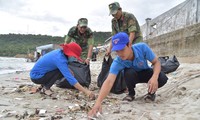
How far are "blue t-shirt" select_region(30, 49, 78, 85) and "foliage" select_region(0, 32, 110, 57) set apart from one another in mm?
47078

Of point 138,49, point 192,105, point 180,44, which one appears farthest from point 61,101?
point 180,44

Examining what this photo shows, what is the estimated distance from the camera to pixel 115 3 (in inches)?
178

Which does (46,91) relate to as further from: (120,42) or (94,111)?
(120,42)

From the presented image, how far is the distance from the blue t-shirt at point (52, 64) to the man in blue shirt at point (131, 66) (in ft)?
2.61

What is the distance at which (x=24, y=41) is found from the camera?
65250mm

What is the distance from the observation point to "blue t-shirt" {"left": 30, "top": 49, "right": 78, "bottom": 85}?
405 centimetres

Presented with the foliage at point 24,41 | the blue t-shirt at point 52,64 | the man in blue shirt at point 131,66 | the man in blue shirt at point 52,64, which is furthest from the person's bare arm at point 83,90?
the foliage at point 24,41

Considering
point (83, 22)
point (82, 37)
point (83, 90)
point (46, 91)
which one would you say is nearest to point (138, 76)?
point (83, 90)

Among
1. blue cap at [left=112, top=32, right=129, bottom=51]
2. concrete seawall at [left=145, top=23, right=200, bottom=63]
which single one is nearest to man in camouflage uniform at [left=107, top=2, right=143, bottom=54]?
blue cap at [left=112, top=32, right=129, bottom=51]

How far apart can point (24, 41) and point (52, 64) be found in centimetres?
6322

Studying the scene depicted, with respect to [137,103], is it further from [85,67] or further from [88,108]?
[85,67]

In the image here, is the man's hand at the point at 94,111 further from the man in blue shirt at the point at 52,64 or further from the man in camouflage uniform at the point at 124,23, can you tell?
the man in camouflage uniform at the point at 124,23

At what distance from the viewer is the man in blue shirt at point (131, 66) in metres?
3.04

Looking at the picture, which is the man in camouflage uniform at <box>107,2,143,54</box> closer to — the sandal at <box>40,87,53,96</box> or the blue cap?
the sandal at <box>40,87,53,96</box>
